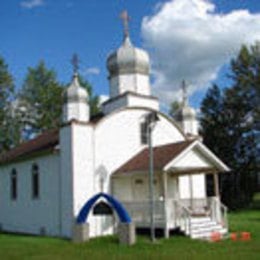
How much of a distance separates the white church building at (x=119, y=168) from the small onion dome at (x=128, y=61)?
5cm

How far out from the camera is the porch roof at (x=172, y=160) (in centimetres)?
2116

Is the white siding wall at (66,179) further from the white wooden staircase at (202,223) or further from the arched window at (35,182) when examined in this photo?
the white wooden staircase at (202,223)

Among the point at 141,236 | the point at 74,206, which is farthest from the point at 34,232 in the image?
the point at 141,236

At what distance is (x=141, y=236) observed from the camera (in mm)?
21125

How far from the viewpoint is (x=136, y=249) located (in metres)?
17.4

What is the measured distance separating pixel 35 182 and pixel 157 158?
22.9 feet

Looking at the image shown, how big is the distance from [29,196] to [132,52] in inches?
355

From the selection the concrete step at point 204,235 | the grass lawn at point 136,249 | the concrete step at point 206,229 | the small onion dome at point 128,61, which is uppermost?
the small onion dome at point 128,61

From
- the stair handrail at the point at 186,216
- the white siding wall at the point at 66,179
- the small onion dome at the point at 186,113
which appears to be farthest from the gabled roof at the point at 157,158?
the small onion dome at the point at 186,113

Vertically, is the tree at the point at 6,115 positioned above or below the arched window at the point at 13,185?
above

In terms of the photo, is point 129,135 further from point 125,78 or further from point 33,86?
point 33,86

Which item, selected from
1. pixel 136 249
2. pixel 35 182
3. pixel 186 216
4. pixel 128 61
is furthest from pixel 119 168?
pixel 136 249

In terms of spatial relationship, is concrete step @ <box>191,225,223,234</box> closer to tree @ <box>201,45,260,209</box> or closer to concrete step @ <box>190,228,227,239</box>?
concrete step @ <box>190,228,227,239</box>

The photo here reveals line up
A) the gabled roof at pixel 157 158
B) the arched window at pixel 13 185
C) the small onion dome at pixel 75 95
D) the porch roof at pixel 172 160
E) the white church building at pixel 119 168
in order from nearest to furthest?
the porch roof at pixel 172 160, the gabled roof at pixel 157 158, the white church building at pixel 119 168, the small onion dome at pixel 75 95, the arched window at pixel 13 185
